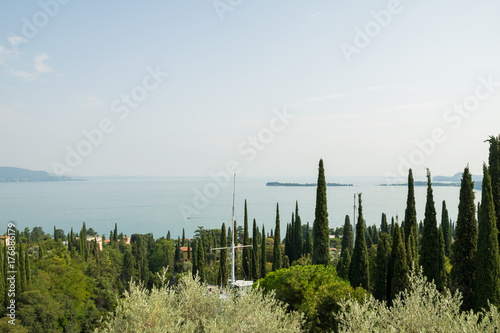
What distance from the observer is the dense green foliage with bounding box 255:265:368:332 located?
13.9m

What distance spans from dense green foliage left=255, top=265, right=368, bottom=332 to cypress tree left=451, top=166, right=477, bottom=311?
3406 millimetres

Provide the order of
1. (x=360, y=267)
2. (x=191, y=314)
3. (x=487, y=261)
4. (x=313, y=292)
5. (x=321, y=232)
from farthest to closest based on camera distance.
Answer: (x=321, y=232) → (x=360, y=267) → (x=313, y=292) → (x=487, y=261) → (x=191, y=314)

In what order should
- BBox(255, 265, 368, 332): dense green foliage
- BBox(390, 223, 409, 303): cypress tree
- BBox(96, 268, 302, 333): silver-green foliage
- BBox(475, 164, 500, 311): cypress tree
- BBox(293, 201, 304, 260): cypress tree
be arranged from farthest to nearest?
1. BBox(293, 201, 304, 260): cypress tree
2. BBox(390, 223, 409, 303): cypress tree
3. BBox(255, 265, 368, 332): dense green foliage
4. BBox(475, 164, 500, 311): cypress tree
5. BBox(96, 268, 302, 333): silver-green foliage

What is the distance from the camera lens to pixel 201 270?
109 ft

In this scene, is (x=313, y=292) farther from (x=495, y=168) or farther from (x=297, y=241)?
(x=297, y=241)

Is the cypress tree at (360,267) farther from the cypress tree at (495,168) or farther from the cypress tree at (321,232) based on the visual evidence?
the cypress tree at (495,168)

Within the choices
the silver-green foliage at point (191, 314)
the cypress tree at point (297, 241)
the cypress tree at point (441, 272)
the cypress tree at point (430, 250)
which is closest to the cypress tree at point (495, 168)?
the cypress tree at point (441, 272)

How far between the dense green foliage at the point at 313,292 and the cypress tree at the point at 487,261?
3.77 meters

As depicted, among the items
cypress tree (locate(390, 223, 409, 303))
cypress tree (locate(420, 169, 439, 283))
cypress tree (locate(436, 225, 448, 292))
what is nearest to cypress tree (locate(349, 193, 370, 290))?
cypress tree (locate(420, 169, 439, 283))

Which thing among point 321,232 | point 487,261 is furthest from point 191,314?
point 321,232

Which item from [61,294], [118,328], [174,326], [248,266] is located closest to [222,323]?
→ [174,326]

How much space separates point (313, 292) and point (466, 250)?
5.90 m

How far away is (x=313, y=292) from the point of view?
1508 cm

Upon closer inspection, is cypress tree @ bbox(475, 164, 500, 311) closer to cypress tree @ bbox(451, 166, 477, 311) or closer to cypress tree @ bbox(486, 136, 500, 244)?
cypress tree @ bbox(451, 166, 477, 311)
